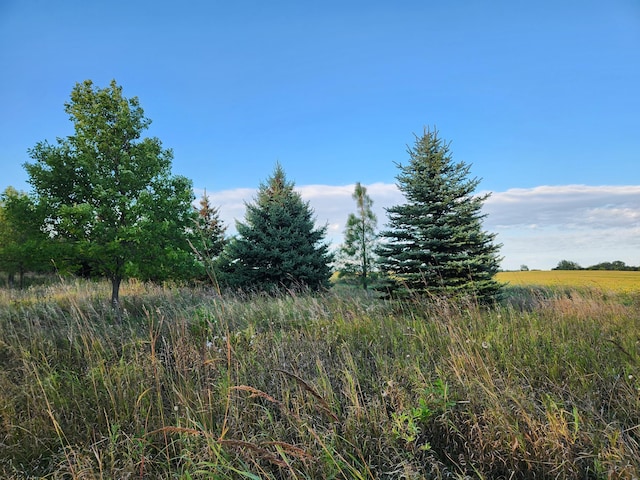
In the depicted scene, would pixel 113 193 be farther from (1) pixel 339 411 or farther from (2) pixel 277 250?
(1) pixel 339 411

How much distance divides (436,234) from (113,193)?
333 inches

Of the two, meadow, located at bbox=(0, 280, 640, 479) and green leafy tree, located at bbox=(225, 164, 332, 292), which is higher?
green leafy tree, located at bbox=(225, 164, 332, 292)

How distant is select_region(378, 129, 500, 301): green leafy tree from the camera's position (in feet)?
30.2

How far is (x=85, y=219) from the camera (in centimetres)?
745

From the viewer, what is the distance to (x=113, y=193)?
7.72 meters

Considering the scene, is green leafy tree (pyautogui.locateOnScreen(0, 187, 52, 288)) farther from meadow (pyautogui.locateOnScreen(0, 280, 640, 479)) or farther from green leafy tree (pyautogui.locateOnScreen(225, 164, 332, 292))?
green leafy tree (pyautogui.locateOnScreen(225, 164, 332, 292))

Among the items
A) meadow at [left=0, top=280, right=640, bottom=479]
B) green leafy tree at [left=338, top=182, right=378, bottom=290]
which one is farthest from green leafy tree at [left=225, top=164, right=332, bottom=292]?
meadow at [left=0, top=280, right=640, bottom=479]

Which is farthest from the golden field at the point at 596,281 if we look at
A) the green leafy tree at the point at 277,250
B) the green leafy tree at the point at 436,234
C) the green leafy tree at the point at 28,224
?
the green leafy tree at the point at 28,224

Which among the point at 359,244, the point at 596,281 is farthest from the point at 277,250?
the point at 596,281

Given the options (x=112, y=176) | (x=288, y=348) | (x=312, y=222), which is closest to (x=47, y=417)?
(x=288, y=348)

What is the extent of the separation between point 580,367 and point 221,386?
3.41 metres

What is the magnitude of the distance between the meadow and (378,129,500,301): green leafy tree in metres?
4.73

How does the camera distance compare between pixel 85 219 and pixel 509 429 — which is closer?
pixel 509 429

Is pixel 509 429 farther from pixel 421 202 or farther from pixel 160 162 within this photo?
pixel 160 162
